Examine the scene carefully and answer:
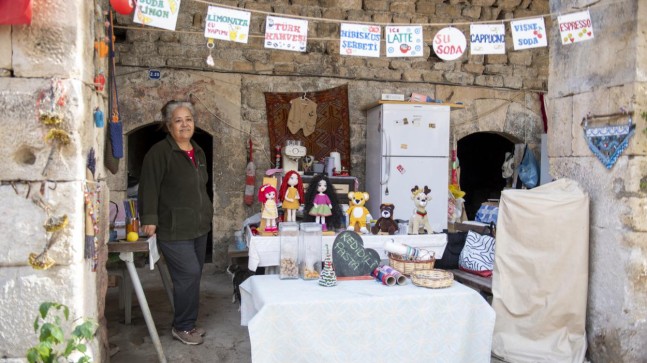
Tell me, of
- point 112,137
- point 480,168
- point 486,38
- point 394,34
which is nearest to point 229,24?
point 112,137

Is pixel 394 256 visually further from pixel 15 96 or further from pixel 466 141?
pixel 466 141

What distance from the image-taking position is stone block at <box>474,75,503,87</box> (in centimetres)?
742

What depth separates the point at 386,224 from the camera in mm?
4312

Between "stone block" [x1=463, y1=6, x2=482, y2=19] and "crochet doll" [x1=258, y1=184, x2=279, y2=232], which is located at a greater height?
→ "stone block" [x1=463, y1=6, x2=482, y2=19]

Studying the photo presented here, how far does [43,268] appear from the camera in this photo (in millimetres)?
2730

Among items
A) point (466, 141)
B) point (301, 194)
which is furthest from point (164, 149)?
point (466, 141)

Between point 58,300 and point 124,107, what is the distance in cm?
409

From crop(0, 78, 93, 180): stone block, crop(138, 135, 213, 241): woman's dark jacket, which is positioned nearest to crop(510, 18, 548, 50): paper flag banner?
crop(138, 135, 213, 241): woman's dark jacket

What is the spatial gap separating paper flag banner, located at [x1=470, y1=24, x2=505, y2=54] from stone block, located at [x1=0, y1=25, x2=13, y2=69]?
320 centimetres

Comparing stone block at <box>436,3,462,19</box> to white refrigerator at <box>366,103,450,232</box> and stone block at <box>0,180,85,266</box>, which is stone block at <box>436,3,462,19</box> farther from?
stone block at <box>0,180,85,266</box>

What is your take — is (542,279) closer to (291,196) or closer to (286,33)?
(291,196)

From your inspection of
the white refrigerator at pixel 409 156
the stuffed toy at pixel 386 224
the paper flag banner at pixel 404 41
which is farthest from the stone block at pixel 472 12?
the stuffed toy at pixel 386 224

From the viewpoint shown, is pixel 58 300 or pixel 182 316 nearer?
pixel 58 300

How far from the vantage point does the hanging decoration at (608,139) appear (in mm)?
3428
